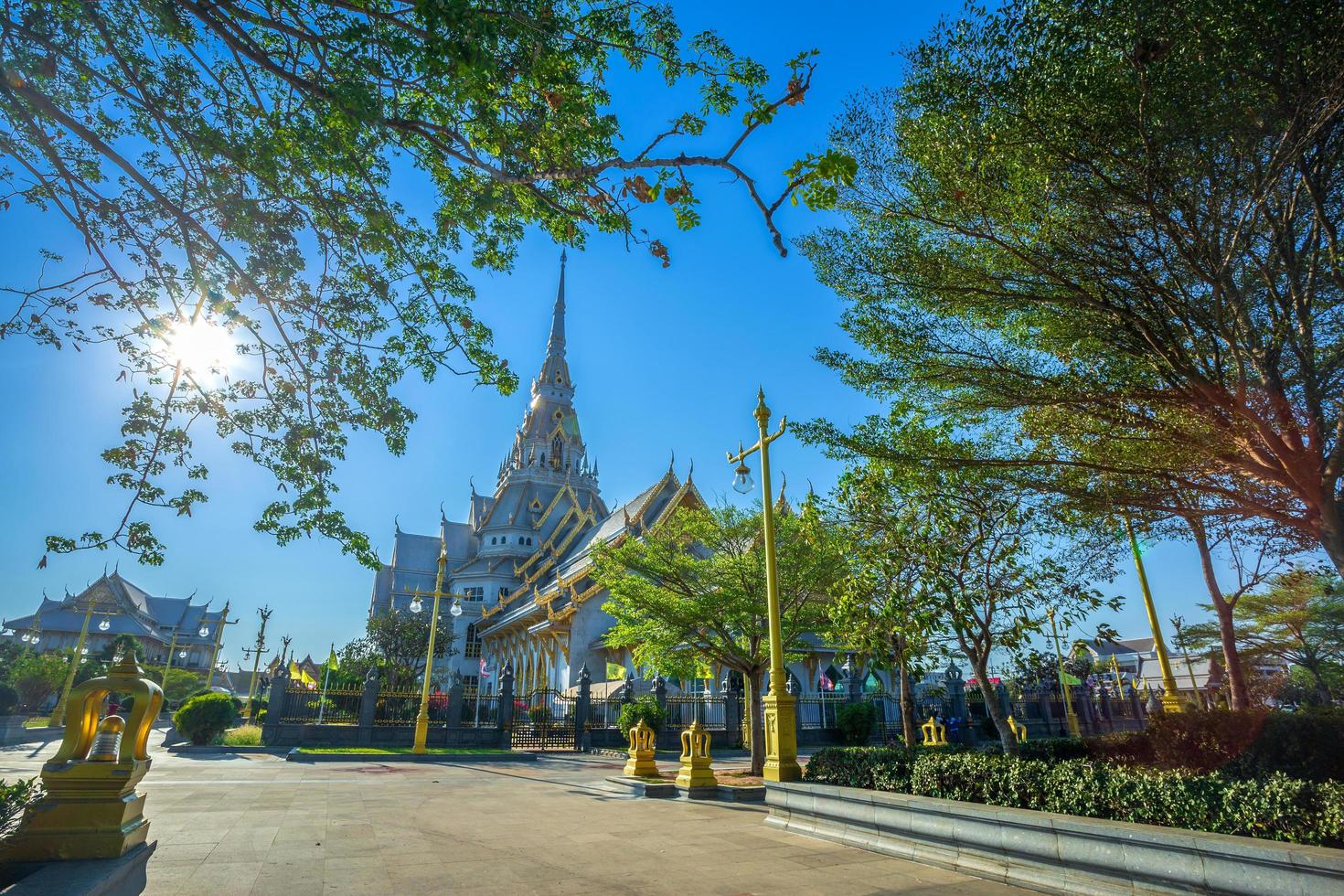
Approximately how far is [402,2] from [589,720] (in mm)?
23615

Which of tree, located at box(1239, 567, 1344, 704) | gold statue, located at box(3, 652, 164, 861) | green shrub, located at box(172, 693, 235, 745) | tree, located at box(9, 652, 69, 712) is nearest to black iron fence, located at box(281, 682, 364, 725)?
green shrub, located at box(172, 693, 235, 745)

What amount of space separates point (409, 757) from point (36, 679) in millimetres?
37464

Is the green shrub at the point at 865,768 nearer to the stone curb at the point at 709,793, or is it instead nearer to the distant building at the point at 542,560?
the stone curb at the point at 709,793

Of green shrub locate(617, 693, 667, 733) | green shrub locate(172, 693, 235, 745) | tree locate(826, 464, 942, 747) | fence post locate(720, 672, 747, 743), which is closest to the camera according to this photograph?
tree locate(826, 464, 942, 747)

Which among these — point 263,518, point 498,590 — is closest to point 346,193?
point 263,518

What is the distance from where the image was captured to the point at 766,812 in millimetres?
10383

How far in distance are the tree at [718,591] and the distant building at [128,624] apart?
201 ft

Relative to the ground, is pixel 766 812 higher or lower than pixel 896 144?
lower

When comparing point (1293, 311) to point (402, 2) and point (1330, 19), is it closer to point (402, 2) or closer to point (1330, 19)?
point (1330, 19)

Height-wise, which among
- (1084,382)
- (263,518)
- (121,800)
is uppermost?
(1084,382)

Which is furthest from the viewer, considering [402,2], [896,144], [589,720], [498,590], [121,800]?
[498,590]

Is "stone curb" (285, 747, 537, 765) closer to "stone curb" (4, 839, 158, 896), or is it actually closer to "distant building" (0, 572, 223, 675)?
"stone curb" (4, 839, 158, 896)

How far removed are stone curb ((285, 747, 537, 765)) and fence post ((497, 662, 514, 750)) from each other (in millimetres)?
2457

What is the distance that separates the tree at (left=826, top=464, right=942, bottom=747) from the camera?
10047 millimetres
